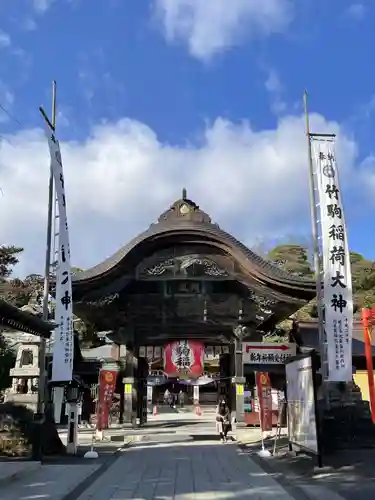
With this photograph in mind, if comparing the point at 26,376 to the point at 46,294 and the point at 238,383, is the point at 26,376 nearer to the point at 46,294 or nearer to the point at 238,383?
the point at 46,294

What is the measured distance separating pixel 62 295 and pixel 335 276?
726cm

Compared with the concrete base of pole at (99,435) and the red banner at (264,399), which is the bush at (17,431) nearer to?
the concrete base of pole at (99,435)

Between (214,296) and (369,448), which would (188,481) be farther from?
(214,296)

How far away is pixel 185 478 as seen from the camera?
34.6ft

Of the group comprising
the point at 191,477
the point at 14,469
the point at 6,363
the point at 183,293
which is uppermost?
the point at 183,293

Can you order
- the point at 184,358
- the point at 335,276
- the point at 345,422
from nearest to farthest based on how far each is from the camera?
the point at 335,276
the point at 345,422
the point at 184,358

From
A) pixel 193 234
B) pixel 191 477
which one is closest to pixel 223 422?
pixel 193 234

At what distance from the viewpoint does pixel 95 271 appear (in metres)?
18.2

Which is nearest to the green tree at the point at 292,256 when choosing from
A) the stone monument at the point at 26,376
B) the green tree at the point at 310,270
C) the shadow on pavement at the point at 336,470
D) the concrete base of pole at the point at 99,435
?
the green tree at the point at 310,270

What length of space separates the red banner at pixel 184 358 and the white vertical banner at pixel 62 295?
24.1 ft

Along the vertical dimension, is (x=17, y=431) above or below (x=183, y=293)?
below

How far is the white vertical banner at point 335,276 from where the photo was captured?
12289 mm

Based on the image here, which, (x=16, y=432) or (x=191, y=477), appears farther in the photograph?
(x=16, y=432)

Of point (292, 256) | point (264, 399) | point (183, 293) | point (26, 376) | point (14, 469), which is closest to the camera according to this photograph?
point (14, 469)
